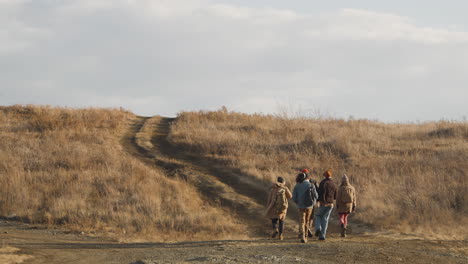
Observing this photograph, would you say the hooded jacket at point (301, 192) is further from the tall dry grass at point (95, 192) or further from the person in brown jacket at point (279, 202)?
the tall dry grass at point (95, 192)

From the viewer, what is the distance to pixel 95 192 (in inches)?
789

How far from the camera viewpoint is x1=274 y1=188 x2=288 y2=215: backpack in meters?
16.1

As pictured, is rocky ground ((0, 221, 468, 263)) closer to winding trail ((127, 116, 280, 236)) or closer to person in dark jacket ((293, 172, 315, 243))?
person in dark jacket ((293, 172, 315, 243))

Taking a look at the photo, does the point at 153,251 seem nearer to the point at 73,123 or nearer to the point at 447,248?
the point at 447,248

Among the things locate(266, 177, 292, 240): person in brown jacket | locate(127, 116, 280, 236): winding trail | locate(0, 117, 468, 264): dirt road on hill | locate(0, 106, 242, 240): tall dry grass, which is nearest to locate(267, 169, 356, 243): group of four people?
locate(266, 177, 292, 240): person in brown jacket

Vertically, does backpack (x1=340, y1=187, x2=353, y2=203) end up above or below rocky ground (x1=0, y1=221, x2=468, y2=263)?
above

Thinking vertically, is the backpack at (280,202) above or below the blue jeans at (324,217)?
above

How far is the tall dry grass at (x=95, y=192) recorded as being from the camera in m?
17.5

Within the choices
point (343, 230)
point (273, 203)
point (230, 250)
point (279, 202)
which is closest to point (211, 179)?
point (273, 203)

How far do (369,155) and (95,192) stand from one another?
12193 millimetres

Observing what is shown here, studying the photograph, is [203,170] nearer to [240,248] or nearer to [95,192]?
[95,192]

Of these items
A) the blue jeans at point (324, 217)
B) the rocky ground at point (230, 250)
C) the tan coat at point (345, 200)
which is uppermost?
the tan coat at point (345, 200)

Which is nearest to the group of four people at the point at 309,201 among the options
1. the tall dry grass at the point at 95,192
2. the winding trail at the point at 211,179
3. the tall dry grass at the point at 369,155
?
the winding trail at the point at 211,179

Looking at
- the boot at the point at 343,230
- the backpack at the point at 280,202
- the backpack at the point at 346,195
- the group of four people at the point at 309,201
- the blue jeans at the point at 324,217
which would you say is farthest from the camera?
the boot at the point at 343,230
